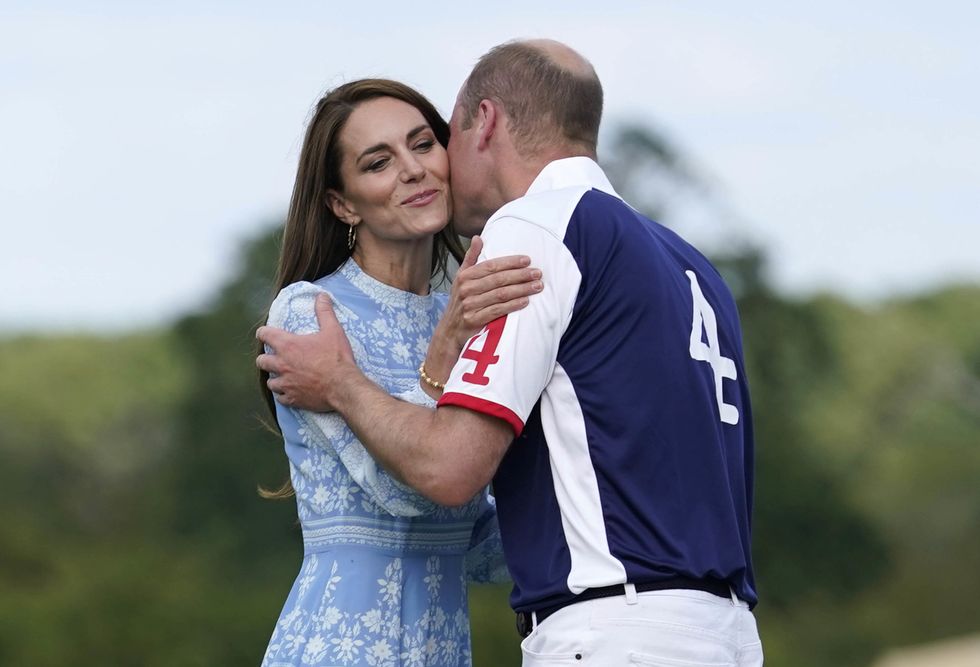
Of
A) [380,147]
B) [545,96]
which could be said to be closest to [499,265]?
[545,96]

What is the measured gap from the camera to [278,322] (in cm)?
374

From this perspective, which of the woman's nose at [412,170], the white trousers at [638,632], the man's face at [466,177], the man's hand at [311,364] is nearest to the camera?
the white trousers at [638,632]

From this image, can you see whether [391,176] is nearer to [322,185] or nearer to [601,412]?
[322,185]

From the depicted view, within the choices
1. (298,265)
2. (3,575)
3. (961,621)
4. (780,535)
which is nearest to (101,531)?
(3,575)

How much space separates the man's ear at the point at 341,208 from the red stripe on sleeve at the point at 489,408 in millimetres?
872

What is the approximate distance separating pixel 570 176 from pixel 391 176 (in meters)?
0.58

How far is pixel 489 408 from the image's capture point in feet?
10.4

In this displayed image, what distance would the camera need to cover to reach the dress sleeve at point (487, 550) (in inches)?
154

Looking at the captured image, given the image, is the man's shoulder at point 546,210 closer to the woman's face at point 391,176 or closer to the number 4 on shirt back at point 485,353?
the number 4 on shirt back at point 485,353

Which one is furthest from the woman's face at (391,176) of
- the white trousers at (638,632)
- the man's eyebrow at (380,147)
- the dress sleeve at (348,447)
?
the white trousers at (638,632)

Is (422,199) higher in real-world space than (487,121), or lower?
lower

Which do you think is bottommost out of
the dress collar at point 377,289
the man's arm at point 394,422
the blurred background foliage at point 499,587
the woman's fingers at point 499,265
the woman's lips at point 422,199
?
the blurred background foliage at point 499,587

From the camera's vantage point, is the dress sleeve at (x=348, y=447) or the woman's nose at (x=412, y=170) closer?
the dress sleeve at (x=348, y=447)

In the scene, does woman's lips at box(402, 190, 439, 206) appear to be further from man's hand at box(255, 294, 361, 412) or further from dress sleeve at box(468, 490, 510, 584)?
dress sleeve at box(468, 490, 510, 584)
